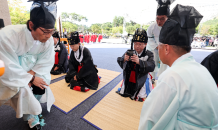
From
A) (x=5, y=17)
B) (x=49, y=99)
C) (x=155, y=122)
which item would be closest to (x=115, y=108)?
(x=49, y=99)

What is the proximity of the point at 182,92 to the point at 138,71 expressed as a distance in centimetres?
169

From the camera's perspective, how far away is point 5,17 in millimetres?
3971

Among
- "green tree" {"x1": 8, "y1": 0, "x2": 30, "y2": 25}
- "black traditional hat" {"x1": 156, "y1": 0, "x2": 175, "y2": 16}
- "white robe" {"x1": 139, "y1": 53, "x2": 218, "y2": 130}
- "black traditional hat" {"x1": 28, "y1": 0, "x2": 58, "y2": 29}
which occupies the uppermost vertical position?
"green tree" {"x1": 8, "y1": 0, "x2": 30, "y2": 25}

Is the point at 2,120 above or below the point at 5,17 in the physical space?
below

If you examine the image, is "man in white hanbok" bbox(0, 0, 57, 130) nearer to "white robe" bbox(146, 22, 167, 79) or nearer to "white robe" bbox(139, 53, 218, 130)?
"white robe" bbox(139, 53, 218, 130)

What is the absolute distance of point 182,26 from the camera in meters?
0.85

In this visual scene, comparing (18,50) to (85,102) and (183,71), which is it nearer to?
(85,102)

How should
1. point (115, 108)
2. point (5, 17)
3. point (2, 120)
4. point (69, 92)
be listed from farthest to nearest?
point (5, 17)
point (69, 92)
point (115, 108)
point (2, 120)

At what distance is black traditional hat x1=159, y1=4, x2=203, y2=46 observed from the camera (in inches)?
33.2

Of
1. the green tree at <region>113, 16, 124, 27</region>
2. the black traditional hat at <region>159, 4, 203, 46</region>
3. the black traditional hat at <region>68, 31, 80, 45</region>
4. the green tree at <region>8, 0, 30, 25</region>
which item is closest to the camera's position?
the black traditional hat at <region>159, 4, 203, 46</region>

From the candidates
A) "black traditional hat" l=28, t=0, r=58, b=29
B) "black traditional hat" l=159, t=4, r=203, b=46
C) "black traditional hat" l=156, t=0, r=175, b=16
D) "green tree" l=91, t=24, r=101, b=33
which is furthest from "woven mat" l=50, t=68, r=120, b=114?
"green tree" l=91, t=24, r=101, b=33

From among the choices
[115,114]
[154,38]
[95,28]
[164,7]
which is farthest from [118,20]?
[115,114]

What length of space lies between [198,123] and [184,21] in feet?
2.46

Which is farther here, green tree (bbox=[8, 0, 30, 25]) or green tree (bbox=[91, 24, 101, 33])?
green tree (bbox=[91, 24, 101, 33])
